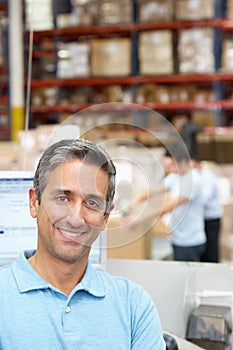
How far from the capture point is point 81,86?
309 inches

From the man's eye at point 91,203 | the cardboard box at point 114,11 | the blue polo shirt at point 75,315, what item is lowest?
the blue polo shirt at point 75,315

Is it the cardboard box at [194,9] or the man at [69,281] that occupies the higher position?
the cardboard box at [194,9]

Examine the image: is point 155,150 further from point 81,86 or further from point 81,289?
point 81,86

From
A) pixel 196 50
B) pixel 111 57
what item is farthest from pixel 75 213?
pixel 111 57

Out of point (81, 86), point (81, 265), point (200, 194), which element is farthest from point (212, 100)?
point (81, 265)

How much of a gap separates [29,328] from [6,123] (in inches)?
262

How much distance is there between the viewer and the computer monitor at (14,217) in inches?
67.4

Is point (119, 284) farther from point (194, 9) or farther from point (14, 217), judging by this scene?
point (194, 9)

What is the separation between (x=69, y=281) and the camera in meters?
1.33

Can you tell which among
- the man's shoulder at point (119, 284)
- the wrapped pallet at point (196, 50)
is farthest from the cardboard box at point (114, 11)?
the man's shoulder at point (119, 284)

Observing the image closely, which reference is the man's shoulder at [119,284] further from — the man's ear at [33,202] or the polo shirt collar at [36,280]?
the man's ear at [33,202]

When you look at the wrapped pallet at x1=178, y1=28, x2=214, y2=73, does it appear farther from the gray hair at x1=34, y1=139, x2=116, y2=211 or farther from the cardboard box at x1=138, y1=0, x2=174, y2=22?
the gray hair at x1=34, y1=139, x2=116, y2=211

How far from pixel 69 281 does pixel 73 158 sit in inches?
10.6

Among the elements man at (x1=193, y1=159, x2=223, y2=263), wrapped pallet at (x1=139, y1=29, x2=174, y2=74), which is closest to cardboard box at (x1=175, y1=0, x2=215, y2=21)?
wrapped pallet at (x1=139, y1=29, x2=174, y2=74)
